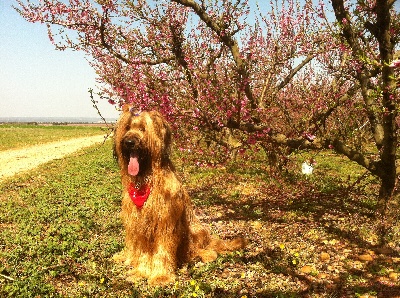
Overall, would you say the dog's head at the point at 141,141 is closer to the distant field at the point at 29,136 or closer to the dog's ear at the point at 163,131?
the dog's ear at the point at 163,131

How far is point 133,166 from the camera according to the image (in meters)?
4.36

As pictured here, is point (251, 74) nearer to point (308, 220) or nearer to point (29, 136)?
point (308, 220)

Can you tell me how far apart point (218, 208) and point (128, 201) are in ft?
12.7

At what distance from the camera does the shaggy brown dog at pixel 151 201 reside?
14.5 feet

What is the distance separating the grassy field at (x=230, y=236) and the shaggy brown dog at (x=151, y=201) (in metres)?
0.29

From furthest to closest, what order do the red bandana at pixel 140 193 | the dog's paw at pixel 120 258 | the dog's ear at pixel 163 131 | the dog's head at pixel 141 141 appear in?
the dog's paw at pixel 120 258, the red bandana at pixel 140 193, the dog's ear at pixel 163 131, the dog's head at pixel 141 141

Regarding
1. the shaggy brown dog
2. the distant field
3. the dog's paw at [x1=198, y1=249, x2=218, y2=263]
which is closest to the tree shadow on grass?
the dog's paw at [x1=198, y1=249, x2=218, y2=263]

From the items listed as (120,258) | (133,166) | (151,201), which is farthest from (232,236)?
(133,166)

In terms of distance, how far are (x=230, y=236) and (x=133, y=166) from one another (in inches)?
123

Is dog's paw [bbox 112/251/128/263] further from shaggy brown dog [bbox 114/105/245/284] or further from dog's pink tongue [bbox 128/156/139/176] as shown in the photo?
dog's pink tongue [bbox 128/156/139/176]

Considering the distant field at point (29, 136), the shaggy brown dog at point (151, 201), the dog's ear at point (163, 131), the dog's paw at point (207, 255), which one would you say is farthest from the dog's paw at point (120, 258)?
the distant field at point (29, 136)

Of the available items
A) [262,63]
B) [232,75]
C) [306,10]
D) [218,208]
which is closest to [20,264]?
[218,208]

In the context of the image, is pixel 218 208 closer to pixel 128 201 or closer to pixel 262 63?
pixel 128 201

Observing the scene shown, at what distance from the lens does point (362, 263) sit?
5316 millimetres
